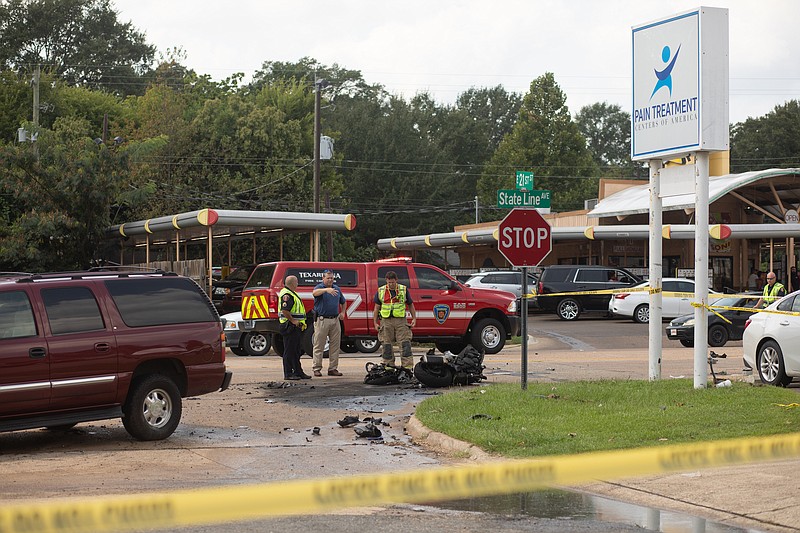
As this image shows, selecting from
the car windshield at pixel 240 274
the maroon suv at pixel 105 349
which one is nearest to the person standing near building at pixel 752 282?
the car windshield at pixel 240 274

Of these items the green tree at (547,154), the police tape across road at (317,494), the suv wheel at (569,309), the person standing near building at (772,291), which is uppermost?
the green tree at (547,154)

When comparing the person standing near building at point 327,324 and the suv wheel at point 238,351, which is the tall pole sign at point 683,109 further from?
the suv wheel at point 238,351

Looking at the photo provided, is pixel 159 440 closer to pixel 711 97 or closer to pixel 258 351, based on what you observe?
pixel 711 97

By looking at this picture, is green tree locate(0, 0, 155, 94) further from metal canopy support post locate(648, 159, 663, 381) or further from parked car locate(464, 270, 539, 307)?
metal canopy support post locate(648, 159, 663, 381)

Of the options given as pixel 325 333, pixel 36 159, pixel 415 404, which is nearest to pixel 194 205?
pixel 36 159

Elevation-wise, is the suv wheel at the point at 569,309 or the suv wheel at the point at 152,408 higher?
→ the suv wheel at the point at 569,309

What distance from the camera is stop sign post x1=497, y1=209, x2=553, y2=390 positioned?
13867mm

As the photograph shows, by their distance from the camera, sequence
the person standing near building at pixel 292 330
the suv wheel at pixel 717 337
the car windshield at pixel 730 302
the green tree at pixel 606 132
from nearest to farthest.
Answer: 1. the person standing near building at pixel 292 330
2. the car windshield at pixel 730 302
3. the suv wheel at pixel 717 337
4. the green tree at pixel 606 132

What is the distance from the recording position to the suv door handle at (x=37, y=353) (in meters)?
10.8

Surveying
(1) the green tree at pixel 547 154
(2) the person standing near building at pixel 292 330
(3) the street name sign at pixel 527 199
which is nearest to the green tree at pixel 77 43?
(1) the green tree at pixel 547 154

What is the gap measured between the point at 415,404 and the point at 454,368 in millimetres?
1938

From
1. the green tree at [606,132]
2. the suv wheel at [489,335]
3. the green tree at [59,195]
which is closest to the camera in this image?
the suv wheel at [489,335]

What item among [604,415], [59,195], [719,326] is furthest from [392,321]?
[59,195]

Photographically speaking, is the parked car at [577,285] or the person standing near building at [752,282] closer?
the parked car at [577,285]
